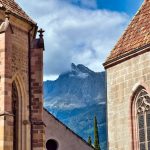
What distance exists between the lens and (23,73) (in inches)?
800

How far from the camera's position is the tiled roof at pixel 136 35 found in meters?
22.7

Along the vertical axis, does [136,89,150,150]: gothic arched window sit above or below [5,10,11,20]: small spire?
below

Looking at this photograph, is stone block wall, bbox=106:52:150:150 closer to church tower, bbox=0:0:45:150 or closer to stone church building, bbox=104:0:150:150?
stone church building, bbox=104:0:150:150

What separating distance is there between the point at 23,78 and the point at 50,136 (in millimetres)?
7853

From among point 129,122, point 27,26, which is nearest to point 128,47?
point 129,122

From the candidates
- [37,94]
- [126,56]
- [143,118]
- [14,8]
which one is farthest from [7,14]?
[143,118]

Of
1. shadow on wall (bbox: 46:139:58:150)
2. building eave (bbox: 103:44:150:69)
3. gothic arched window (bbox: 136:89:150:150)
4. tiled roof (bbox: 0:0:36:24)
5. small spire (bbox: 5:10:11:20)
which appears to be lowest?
shadow on wall (bbox: 46:139:58:150)

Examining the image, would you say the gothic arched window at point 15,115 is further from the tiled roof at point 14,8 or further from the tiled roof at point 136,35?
the tiled roof at point 136,35

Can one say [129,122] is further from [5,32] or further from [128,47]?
[5,32]

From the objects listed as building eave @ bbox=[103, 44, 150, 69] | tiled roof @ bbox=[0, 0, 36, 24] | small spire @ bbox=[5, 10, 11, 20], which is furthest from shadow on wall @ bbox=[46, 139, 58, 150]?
small spire @ bbox=[5, 10, 11, 20]

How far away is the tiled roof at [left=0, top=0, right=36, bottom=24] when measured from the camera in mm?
20256

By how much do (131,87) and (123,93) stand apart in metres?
0.69

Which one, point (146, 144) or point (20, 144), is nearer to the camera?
point (20, 144)

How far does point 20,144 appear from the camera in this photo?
1998 cm
